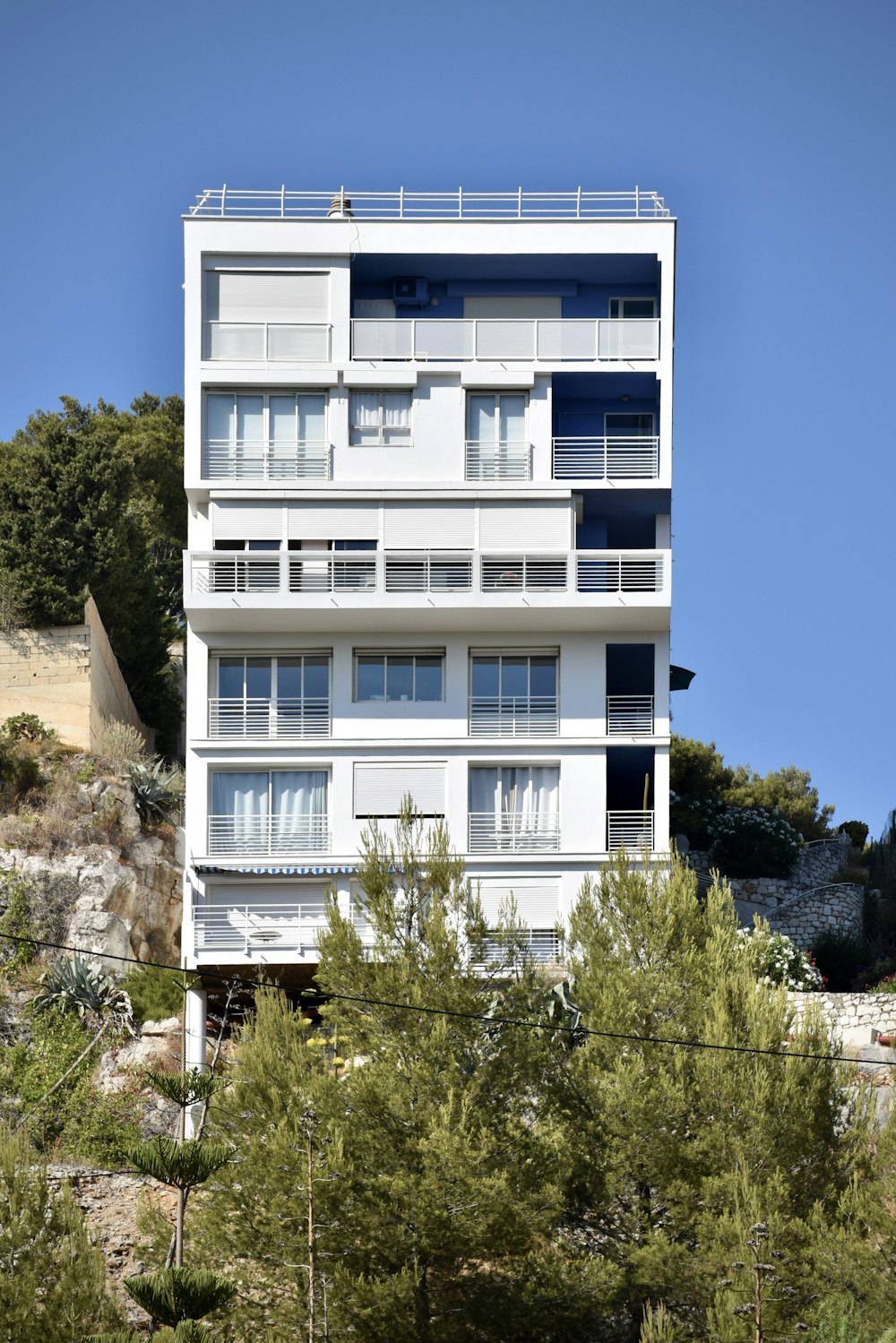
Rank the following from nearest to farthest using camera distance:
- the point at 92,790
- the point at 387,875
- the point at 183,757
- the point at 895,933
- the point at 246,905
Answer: the point at 387,875
the point at 246,905
the point at 92,790
the point at 895,933
the point at 183,757

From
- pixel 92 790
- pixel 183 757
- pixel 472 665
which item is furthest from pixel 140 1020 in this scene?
pixel 183 757

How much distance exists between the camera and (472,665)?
37.7m

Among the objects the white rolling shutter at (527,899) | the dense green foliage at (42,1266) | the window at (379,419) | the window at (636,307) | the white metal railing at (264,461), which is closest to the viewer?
the dense green foliage at (42,1266)

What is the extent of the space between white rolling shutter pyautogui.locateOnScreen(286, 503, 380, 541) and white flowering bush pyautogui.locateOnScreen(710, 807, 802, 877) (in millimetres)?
11315

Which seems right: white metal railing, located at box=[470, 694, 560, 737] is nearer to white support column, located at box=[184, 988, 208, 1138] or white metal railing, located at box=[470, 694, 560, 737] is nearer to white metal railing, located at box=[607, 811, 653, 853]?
white metal railing, located at box=[607, 811, 653, 853]

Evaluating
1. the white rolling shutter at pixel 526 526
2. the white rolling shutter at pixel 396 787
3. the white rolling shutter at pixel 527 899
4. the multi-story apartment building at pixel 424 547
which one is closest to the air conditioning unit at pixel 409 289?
the multi-story apartment building at pixel 424 547

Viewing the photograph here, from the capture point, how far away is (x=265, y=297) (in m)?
38.2

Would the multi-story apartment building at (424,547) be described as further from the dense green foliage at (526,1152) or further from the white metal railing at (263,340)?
the dense green foliage at (526,1152)

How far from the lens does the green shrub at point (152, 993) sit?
115 ft

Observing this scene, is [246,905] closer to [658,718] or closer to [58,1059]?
[58,1059]

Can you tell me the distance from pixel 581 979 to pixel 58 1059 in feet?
32.1

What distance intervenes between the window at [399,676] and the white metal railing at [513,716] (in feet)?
2.68

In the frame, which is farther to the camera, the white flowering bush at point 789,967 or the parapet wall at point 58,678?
the parapet wall at point 58,678

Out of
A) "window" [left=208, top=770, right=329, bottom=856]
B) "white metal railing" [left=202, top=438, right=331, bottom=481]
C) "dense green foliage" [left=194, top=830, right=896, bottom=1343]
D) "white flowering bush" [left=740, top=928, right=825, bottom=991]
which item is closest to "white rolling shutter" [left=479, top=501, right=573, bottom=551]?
"white metal railing" [left=202, top=438, right=331, bottom=481]
